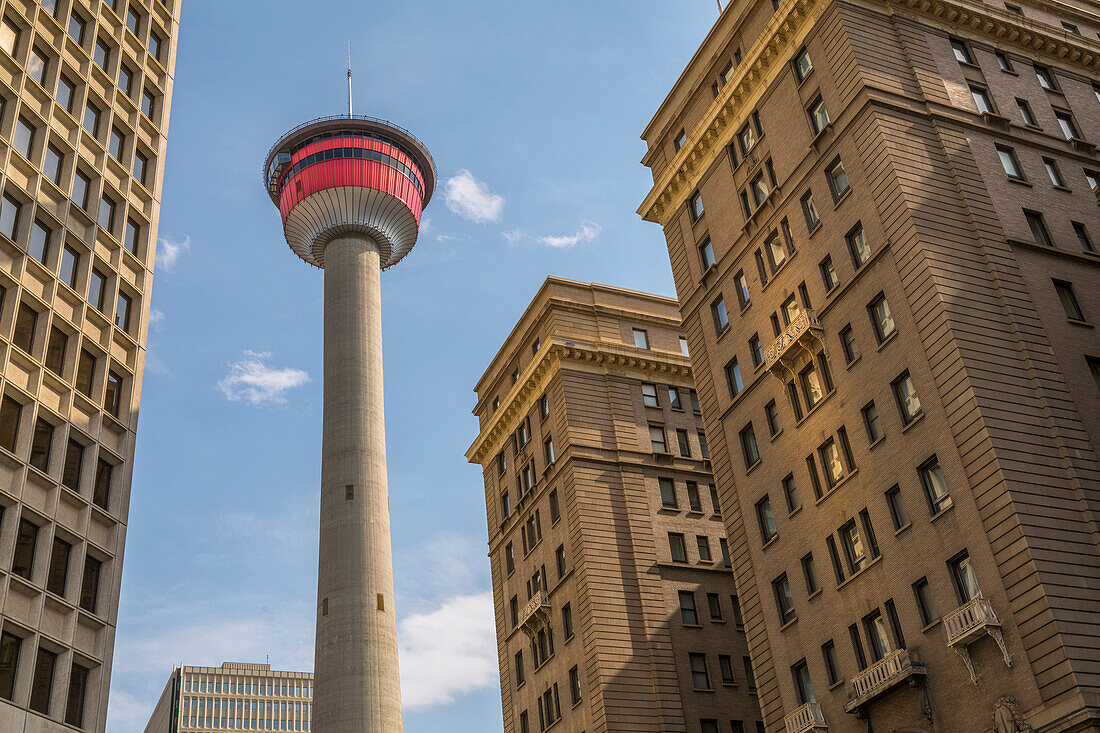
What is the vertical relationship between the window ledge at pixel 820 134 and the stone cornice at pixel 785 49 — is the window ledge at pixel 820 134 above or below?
below

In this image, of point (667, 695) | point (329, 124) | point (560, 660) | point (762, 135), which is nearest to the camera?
point (762, 135)

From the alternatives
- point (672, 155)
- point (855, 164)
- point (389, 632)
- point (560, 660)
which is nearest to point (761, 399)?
point (855, 164)

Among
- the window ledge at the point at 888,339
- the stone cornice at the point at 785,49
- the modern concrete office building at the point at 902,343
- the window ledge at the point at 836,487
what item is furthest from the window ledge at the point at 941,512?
the stone cornice at the point at 785,49

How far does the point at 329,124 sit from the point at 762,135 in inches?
2416

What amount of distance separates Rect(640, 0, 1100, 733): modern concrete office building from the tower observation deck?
1375 inches

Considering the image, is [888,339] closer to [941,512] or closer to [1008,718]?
[941,512]

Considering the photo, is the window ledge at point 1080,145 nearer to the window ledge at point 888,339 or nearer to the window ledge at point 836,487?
the window ledge at point 888,339

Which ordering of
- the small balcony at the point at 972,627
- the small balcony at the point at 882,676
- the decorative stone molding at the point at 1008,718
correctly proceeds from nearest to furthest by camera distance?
the decorative stone molding at the point at 1008,718 < the small balcony at the point at 972,627 < the small balcony at the point at 882,676

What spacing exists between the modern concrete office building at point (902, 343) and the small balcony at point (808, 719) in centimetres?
11

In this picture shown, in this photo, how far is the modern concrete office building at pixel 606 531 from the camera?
61094 mm

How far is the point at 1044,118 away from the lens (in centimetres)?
5084

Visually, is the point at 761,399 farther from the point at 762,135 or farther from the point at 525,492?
the point at 525,492

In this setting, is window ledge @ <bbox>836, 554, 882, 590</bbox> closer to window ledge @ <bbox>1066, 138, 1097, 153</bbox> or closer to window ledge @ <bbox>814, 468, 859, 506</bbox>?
window ledge @ <bbox>814, 468, 859, 506</bbox>

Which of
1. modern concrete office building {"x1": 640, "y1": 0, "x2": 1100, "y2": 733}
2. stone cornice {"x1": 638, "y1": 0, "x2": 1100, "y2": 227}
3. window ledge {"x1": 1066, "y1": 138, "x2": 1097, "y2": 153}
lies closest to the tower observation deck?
modern concrete office building {"x1": 640, "y1": 0, "x2": 1100, "y2": 733}
